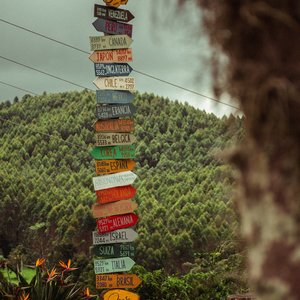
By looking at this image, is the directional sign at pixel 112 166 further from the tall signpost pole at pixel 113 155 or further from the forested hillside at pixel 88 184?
the forested hillside at pixel 88 184

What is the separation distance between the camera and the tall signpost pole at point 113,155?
11695 millimetres

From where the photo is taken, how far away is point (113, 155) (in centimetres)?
1180

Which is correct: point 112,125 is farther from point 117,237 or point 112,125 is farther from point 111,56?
point 117,237

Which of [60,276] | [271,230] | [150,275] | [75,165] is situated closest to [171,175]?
[75,165]

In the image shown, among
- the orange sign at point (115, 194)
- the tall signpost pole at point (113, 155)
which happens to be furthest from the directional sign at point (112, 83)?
the orange sign at point (115, 194)

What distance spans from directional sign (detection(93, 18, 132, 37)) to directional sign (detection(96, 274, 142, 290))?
11.1ft

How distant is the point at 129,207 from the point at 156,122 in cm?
4256

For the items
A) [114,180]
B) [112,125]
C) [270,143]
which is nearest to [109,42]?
[112,125]

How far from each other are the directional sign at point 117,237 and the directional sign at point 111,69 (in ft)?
7.14

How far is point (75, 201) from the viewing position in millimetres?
40688

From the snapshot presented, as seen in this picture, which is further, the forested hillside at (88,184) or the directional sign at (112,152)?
the forested hillside at (88,184)

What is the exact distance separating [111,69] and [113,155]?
120 cm

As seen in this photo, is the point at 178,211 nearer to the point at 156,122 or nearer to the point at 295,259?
the point at 156,122

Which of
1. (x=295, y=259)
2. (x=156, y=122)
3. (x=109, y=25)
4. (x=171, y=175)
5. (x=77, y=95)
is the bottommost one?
(x=295, y=259)
